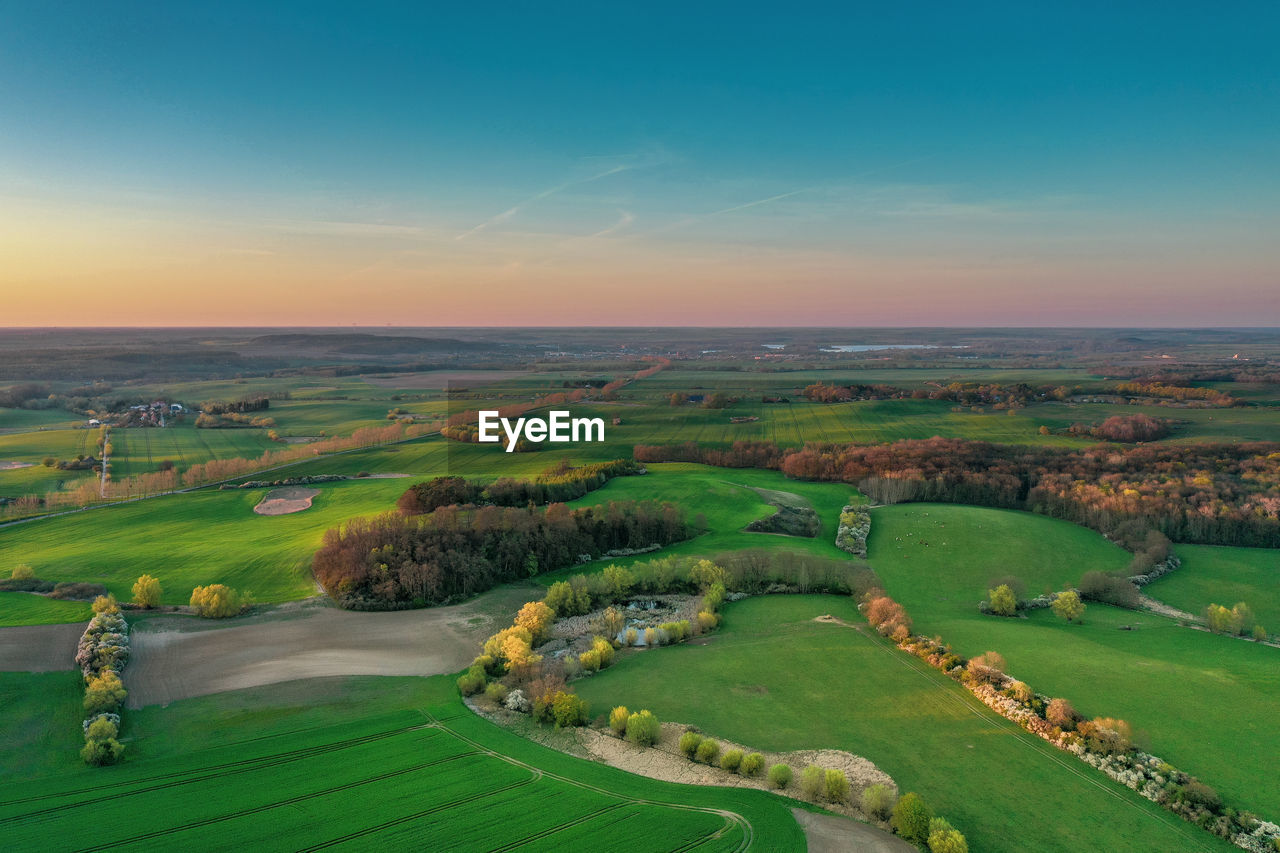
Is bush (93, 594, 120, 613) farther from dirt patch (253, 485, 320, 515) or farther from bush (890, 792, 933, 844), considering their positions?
bush (890, 792, 933, 844)

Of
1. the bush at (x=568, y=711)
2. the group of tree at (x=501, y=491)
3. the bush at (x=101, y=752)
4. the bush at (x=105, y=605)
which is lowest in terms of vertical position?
the bush at (x=568, y=711)

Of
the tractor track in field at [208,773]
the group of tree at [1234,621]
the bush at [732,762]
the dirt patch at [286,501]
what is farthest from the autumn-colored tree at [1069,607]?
the dirt patch at [286,501]

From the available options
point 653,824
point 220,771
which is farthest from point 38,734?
point 653,824

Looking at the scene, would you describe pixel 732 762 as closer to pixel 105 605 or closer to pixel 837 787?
pixel 837 787

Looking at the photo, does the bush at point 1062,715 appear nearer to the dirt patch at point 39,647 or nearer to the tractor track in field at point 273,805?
the tractor track in field at point 273,805

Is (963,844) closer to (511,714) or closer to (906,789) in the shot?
(906,789)

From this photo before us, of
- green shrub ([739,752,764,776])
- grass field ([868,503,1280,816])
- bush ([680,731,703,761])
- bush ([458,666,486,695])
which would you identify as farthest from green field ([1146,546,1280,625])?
bush ([458,666,486,695])

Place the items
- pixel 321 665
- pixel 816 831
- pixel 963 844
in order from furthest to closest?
pixel 321 665 → pixel 816 831 → pixel 963 844

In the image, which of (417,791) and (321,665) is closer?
(417,791)
